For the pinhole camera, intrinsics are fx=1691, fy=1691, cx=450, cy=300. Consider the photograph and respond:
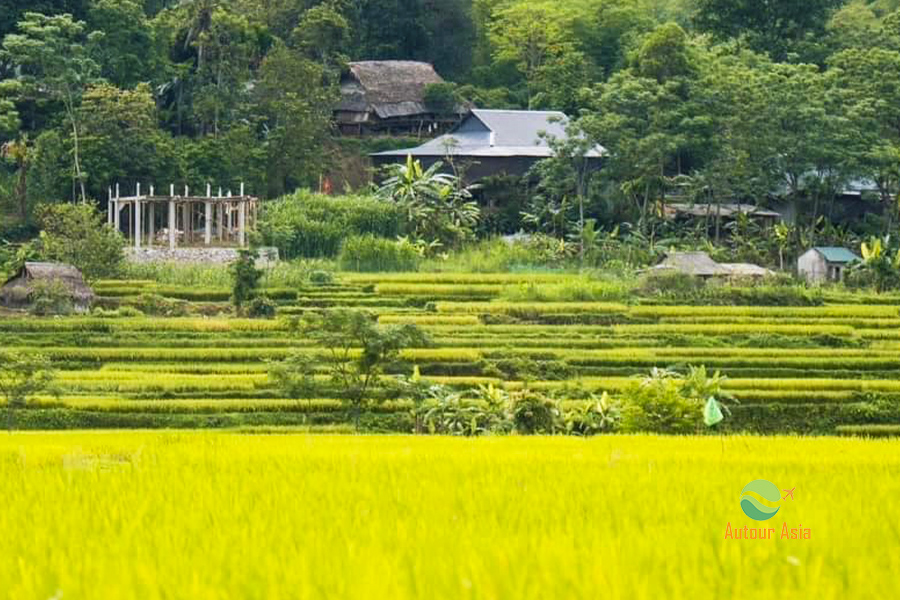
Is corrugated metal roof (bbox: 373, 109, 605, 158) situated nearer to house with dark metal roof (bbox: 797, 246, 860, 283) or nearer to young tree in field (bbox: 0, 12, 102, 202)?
house with dark metal roof (bbox: 797, 246, 860, 283)

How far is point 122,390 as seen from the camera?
27172 millimetres

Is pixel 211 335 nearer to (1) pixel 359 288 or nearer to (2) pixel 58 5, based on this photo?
(1) pixel 359 288

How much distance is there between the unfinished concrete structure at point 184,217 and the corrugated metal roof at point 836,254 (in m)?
14.8

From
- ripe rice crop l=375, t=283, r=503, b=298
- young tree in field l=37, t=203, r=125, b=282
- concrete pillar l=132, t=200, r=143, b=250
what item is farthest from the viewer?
concrete pillar l=132, t=200, r=143, b=250

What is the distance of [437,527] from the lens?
21.2ft

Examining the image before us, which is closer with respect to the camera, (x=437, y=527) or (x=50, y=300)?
(x=437, y=527)

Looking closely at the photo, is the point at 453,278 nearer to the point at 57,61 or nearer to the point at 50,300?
the point at 50,300

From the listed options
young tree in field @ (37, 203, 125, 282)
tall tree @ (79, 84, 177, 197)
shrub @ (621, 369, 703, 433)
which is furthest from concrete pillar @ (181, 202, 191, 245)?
shrub @ (621, 369, 703, 433)

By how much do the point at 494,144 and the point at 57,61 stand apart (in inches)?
508

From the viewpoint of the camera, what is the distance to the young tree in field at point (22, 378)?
2522cm

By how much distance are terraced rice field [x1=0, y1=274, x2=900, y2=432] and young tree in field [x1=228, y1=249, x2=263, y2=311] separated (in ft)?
2.60

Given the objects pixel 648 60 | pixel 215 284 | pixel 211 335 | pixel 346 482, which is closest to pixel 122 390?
pixel 211 335

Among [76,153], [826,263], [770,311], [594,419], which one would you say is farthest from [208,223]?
[594,419]

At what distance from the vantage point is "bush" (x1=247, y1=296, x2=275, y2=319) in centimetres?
3562
